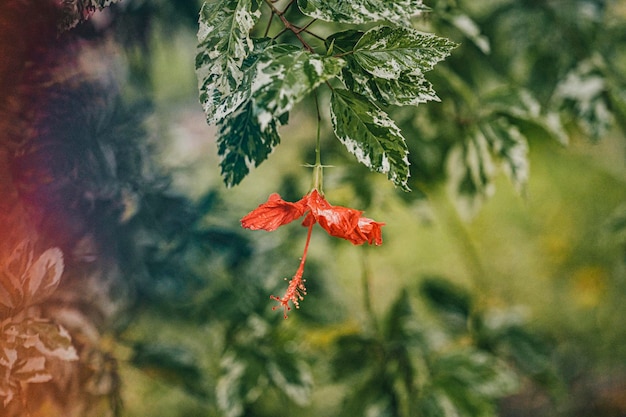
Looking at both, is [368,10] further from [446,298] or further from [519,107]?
[446,298]

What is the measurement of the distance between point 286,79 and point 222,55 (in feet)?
0.29

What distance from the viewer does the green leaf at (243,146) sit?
471 millimetres

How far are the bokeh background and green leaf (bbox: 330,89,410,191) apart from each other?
259mm

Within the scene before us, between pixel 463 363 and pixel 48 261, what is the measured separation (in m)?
0.67

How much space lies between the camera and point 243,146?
47 centimetres

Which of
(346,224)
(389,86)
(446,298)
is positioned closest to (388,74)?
(389,86)

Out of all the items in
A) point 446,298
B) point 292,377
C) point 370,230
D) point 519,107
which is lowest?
point 446,298

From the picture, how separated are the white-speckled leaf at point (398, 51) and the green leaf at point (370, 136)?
3 centimetres

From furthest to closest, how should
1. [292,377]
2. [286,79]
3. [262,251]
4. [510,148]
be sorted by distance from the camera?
[262,251], [292,377], [510,148], [286,79]

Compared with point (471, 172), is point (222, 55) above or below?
above

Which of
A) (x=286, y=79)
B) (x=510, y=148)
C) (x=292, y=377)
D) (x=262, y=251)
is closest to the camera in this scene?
(x=286, y=79)

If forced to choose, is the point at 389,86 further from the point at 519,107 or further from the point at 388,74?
the point at 519,107

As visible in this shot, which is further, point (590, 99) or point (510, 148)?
point (590, 99)

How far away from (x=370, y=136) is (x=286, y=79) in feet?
0.33
